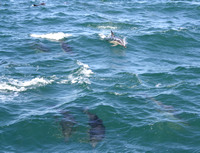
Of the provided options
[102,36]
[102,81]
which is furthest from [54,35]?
[102,81]

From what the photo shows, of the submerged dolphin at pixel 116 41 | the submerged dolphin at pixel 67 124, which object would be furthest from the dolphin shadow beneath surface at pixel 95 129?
the submerged dolphin at pixel 116 41

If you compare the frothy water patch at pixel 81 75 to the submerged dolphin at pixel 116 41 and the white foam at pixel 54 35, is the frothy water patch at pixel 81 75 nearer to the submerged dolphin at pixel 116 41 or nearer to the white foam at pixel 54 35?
the submerged dolphin at pixel 116 41

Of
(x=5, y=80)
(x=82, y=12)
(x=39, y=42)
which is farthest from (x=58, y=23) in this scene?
(x=5, y=80)

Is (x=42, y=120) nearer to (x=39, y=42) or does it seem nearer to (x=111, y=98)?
(x=111, y=98)

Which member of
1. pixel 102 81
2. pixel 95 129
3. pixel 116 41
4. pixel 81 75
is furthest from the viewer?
pixel 116 41

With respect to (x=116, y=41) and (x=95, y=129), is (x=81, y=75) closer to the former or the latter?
(x=95, y=129)

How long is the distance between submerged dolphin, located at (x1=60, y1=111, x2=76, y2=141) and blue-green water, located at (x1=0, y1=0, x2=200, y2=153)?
0.83ft

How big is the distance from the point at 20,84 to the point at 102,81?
5.68 meters

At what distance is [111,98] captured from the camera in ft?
63.8

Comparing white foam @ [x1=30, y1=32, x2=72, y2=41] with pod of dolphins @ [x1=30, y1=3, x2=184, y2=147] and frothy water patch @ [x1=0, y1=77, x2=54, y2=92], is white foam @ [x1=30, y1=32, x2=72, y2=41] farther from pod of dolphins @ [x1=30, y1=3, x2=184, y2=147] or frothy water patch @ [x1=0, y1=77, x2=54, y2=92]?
pod of dolphins @ [x1=30, y1=3, x2=184, y2=147]

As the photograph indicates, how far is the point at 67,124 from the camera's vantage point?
54.1ft

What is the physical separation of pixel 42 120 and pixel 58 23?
2101 centimetres

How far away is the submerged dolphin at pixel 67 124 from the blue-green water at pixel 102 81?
253 millimetres

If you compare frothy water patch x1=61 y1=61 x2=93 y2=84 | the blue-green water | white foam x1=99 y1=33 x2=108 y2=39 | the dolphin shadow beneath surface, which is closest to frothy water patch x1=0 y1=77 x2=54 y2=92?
the blue-green water
